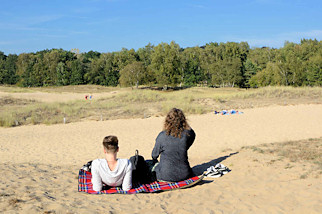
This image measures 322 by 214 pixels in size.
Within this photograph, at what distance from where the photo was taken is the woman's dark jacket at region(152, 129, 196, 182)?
5688 millimetres

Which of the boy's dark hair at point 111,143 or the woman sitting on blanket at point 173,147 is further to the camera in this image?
the woman sitting on blanket at point 173,147

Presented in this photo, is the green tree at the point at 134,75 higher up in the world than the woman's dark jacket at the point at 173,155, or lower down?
higher up

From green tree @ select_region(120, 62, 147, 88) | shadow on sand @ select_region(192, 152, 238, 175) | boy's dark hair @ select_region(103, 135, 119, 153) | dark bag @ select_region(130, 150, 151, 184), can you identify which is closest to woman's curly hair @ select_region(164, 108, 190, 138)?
dark bag @ select_region(130, 150, 151, 184)

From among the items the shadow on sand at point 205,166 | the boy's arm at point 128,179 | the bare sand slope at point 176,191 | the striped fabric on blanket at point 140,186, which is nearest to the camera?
the bare sand slope at point 176,191

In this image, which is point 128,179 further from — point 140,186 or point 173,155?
point 173,155

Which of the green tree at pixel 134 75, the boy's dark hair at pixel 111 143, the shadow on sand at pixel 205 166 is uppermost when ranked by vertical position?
the green tree at pixel 134 75

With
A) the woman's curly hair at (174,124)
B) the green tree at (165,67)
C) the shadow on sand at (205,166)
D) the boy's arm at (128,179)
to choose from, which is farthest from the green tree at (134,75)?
the boy's arm at (128,179)

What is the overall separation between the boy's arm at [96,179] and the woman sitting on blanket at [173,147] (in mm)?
1154

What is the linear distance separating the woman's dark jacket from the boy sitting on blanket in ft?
2.50

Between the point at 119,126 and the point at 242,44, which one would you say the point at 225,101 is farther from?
the point at 242,44

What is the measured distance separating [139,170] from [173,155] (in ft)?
2.21

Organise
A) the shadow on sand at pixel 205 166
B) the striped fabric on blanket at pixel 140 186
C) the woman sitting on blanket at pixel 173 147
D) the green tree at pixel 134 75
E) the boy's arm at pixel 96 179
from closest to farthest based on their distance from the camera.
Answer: the boy's arm at pixel 96 179 < the striped fabric on blanket at pixel 140 186 < the woman sitting on blanket at pixel 173 147 < the shadow on sand at pixel 205 166 < the green tree at pixel 134 75

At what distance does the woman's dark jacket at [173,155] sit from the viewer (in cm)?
569

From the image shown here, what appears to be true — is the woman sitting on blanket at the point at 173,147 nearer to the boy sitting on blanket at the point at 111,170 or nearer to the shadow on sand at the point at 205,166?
the boy sitting on blanket at the point at 111,170
